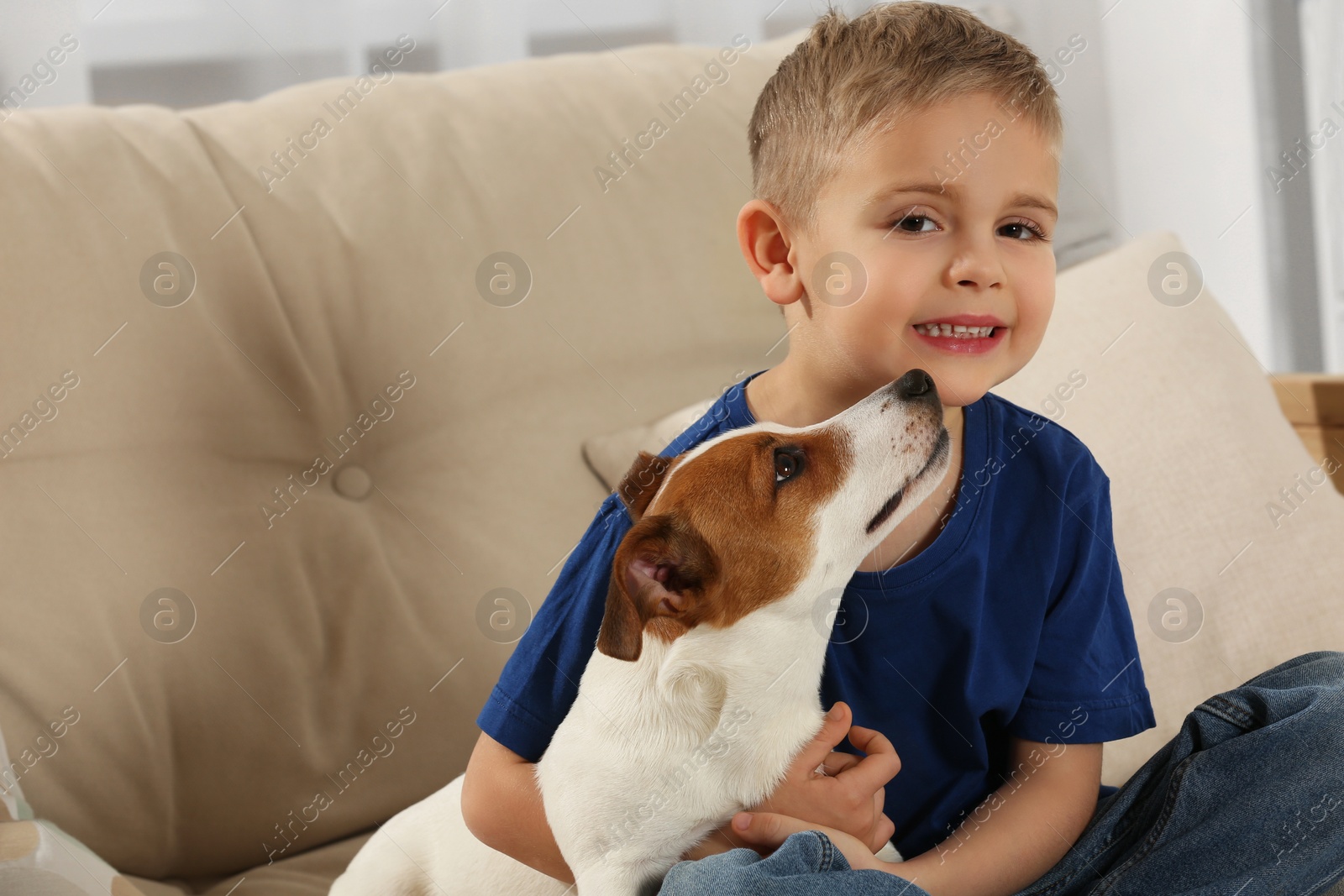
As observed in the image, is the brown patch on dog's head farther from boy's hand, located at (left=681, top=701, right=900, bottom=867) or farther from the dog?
boy's hand, located at (left=681, top=701, right=900, bottom=867)

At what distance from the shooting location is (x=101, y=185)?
1.33 m

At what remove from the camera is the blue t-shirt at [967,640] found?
3.12 feet

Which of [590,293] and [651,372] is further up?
[590,293]

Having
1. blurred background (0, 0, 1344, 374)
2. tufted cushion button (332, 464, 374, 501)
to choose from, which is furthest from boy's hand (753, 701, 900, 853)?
blurred background (0, 0, 1344, 374)

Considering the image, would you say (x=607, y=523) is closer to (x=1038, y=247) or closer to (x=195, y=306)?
(x=1038, y=247)

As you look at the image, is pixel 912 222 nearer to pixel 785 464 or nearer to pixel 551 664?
pixel 785 464

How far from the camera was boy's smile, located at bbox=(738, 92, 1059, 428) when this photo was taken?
863 mm

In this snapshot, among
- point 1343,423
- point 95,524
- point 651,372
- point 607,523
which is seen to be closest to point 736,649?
point 607,523

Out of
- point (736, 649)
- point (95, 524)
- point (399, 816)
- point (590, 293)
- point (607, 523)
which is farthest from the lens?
point (590, 293)

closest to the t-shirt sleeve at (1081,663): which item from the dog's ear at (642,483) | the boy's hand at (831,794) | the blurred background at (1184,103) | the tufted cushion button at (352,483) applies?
the boy's hand at (831,794)

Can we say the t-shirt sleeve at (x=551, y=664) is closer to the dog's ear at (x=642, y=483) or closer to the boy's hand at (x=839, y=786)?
the dog's ear at (x=642, y=483)

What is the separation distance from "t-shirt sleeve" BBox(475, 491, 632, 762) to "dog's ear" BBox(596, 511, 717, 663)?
120 mm

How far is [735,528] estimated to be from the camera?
86 centimetres

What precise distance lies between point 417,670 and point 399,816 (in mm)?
270
